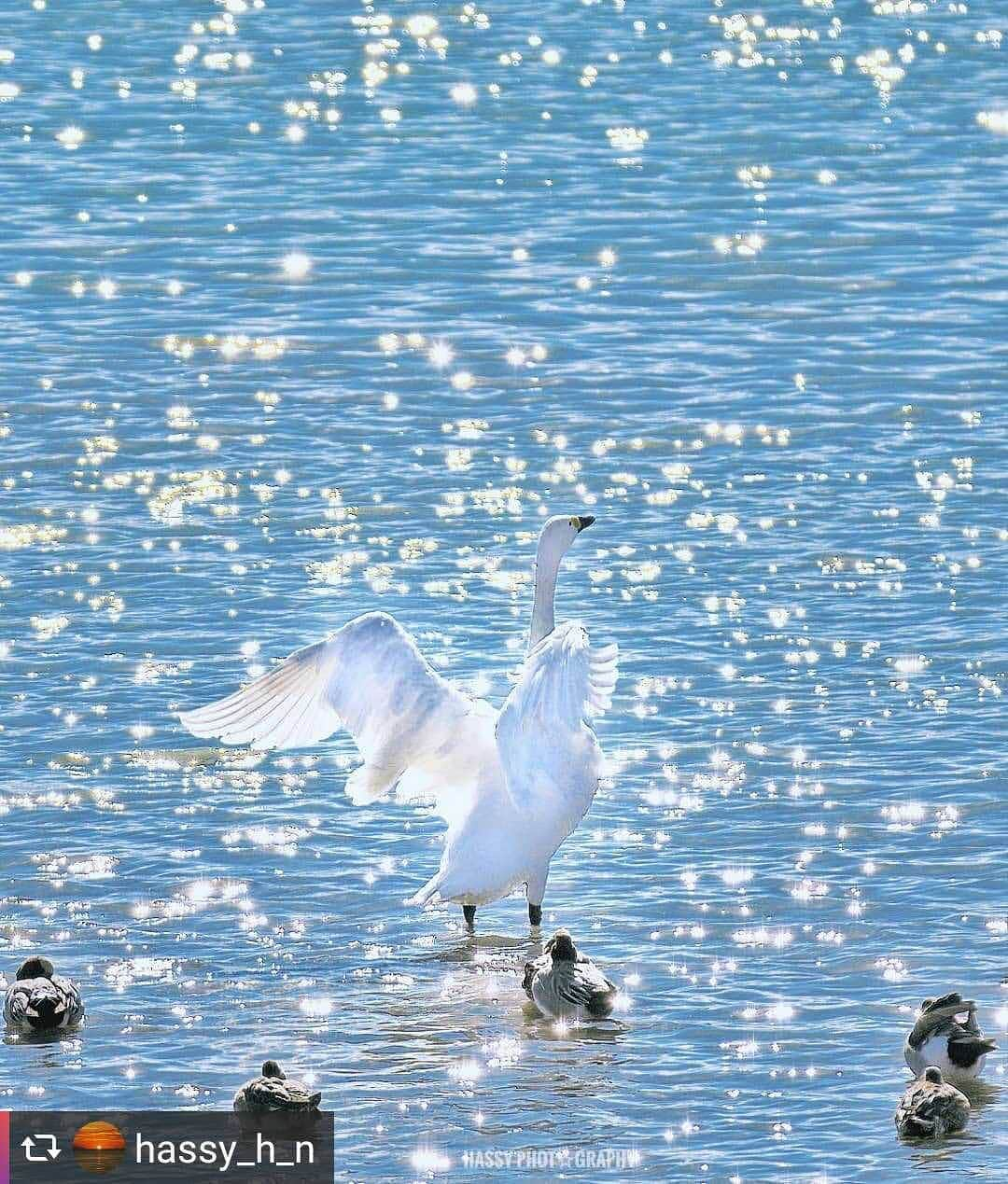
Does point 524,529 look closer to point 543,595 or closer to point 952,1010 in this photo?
point 543,595

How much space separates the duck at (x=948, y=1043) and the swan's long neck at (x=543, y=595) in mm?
4459

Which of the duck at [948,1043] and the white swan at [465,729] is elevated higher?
the white swan at [465,729]

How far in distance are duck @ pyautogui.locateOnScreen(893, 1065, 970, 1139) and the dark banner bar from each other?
2533 millimetres

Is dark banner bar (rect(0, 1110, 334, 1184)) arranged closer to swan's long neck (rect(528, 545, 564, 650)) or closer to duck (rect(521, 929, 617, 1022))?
duck (rect(521, 929, 617, 1022))

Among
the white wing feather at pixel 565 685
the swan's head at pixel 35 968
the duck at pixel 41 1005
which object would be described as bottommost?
the duck at pixel 41 1005

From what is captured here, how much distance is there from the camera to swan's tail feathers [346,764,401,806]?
15523 millimetres

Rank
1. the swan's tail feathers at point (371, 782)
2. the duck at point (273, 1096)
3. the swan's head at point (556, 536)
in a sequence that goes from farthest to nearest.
→ the swan's head at point (556, 536) < the swan's tail feathers at point (371, 782) < the duck at point (273, 1096)

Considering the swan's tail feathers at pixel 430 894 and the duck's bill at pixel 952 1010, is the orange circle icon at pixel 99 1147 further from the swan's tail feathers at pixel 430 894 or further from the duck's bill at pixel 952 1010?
the duck's bill at pixel 952 1010

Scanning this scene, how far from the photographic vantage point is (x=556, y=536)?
16.5 metres

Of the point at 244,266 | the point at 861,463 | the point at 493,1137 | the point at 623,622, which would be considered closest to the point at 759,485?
the point at 861,463

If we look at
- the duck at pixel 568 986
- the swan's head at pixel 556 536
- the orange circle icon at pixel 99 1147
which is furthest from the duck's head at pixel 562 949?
the swan's head at pixel 556 536

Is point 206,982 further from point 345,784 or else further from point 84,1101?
point 345,784

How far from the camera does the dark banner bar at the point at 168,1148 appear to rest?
11672 millimetres

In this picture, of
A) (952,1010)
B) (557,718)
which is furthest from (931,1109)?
(557,718)
